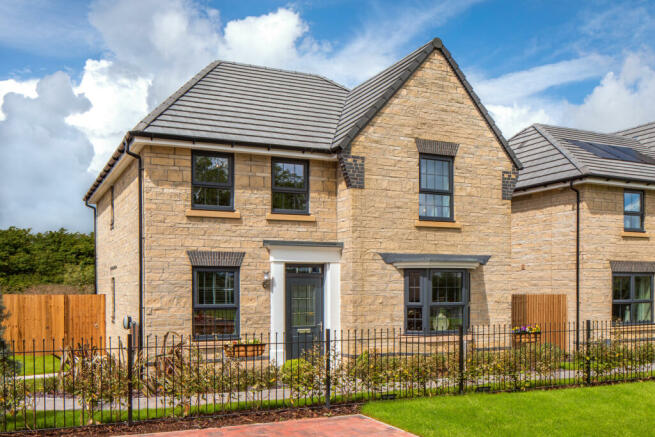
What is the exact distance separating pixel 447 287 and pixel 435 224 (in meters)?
1.65

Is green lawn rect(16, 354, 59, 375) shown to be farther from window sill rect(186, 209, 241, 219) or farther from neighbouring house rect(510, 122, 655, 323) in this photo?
neighbouring house rect(510, 122, 655, 323)

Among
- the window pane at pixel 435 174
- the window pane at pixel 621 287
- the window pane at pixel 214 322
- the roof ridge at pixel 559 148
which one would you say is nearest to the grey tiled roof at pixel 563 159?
the roof ridge at pixel 559 148

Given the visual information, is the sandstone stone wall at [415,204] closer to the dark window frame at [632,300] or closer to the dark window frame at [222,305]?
the dark window frame at [222,305]

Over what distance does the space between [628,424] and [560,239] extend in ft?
29.3

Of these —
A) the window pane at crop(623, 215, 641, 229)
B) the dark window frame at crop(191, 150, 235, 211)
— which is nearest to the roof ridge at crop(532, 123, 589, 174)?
the window pane at crop(623, 215, 641, 229)

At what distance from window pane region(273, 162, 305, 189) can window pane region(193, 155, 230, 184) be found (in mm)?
1213

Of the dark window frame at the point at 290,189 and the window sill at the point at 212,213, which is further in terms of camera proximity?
the dark window frame at the point at 290,189

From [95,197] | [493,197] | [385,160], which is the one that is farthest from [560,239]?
[95,197]

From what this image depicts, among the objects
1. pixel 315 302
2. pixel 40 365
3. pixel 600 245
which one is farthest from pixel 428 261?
pixel 40 365

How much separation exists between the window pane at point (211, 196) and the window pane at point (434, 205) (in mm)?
4921

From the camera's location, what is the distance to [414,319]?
14320 millimetres

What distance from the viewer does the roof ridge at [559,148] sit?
1702 centimetres

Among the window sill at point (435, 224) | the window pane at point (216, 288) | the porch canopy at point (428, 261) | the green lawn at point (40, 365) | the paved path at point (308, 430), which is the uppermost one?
the window sill at point (435, 224)

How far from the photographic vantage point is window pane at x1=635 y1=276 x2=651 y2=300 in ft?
59.1
